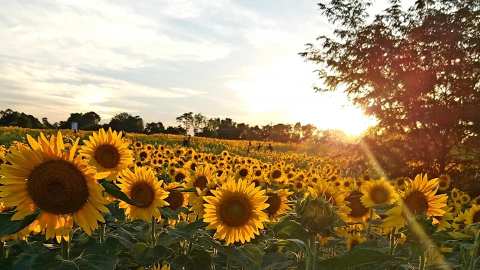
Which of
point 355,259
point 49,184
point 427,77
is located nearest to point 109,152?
point 49,184

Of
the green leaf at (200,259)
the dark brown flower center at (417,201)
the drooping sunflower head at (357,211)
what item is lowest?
the green leaf at (200,259)

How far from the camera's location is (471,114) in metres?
18.8

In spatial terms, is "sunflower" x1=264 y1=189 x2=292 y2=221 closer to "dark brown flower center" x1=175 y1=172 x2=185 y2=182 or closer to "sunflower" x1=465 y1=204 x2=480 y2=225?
"sunflower" x1=465 y1=204 x2=480 y2=225

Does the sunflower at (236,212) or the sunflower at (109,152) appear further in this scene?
the sunflower at (109,152)

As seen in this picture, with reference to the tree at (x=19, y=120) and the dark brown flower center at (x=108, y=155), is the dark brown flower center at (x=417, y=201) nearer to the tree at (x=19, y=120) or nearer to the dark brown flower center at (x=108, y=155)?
the dark brown flower center at (x=108, y=155)

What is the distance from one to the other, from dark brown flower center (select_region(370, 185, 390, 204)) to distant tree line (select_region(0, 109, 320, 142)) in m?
31.5

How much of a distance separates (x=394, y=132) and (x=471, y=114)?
10.3ft

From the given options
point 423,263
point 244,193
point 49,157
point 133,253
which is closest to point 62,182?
point 49,157

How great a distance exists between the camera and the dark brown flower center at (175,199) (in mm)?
5488

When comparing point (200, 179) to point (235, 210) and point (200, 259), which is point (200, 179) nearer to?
point (235, 210)

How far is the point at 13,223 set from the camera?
2684mm

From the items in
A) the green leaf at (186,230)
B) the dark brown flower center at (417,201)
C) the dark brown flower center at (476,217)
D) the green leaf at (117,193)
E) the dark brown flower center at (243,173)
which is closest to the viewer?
the green leaf at (117,193)

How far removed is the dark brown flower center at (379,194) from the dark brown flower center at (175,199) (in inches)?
100

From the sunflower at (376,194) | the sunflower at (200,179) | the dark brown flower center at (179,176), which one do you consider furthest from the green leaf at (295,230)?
the dark brown flower center at (179,176)
